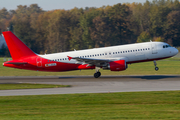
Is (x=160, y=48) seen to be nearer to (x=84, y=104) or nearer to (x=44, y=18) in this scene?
(x=84, y=104)

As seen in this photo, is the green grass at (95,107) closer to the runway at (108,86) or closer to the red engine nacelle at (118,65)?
the runway at (108,86)

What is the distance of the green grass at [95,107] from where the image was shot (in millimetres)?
13992

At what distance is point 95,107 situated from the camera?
1678 centimetres

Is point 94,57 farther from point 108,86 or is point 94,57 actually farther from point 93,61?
point 108,86

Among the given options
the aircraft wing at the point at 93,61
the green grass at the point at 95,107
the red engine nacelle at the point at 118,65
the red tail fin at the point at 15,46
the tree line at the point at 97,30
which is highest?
the tree line at the point at 97,30

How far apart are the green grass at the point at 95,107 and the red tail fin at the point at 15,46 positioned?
17.3 meters

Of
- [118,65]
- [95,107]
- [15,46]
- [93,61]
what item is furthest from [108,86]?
[15,46]

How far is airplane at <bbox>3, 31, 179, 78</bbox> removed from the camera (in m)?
35.5

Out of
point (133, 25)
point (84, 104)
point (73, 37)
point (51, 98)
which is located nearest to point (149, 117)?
point (84, 104)

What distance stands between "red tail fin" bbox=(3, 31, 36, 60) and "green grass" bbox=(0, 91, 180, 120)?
56.7ft

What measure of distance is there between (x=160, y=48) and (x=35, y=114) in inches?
1001

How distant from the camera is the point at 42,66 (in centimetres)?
3731

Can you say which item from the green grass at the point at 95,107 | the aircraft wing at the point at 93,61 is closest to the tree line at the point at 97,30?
the aircraft wing at the point at 93,61

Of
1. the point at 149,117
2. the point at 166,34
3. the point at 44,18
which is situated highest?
the point at 44,18
